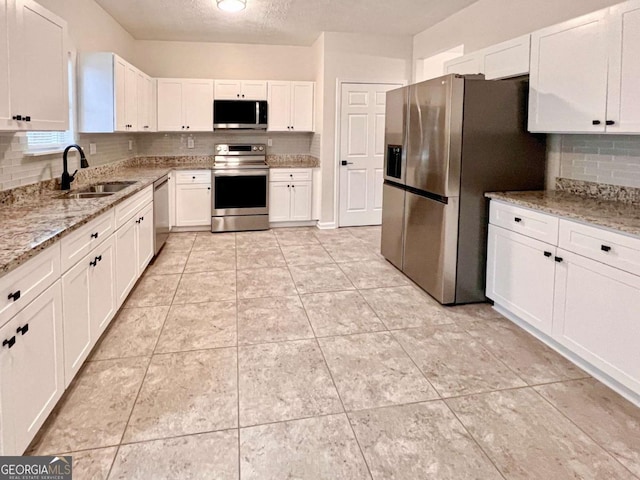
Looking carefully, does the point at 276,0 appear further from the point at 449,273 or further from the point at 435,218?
the point at 449,273

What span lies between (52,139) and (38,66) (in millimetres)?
1226

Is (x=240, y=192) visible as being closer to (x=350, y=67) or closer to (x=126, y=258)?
(x=350, y=67)

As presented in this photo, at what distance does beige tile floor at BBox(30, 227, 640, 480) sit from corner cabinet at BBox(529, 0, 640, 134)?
1.42 m

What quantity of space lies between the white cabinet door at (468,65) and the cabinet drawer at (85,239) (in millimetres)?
3109

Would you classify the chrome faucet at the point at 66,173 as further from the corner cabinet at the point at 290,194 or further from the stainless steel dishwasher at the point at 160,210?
the corner cabinet at the point at 290,194

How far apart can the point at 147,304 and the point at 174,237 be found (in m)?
2.53

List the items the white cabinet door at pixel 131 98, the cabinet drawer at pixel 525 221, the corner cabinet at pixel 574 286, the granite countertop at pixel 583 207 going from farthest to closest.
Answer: the white cabinet door at pixel 131 98
the cabinet drawer at pixel 525 221
the granite countertop at pixel 583 207
the corner cabinet at pixel 574 286

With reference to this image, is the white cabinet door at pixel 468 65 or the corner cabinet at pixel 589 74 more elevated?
the white cabinet door at pixel 468 65

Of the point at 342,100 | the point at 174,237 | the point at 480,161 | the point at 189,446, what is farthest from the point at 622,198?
the point at 174,237

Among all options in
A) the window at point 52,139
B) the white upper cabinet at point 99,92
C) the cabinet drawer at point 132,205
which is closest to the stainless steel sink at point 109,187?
the cabinet drawer at point 132,205

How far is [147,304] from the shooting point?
3611 mm

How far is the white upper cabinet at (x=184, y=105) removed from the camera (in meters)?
6.23

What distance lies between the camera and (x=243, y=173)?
20.4 feet

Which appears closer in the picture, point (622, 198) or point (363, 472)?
point (363, 472)
